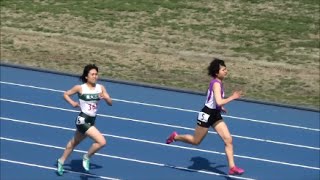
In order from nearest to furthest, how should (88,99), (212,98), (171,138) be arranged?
(88,99)
(212,98)
(171,138)

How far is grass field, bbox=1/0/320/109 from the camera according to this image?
16.1m

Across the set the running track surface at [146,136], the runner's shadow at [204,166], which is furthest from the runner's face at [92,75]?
the runner's shadow at [204,166]

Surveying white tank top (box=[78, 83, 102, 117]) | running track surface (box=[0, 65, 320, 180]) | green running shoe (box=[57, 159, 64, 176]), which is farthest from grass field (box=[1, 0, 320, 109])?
white tank top (box=[78, 83, 102, 117])

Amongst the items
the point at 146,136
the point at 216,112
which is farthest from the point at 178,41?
the point at 216,112

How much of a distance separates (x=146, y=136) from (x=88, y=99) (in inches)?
89.8

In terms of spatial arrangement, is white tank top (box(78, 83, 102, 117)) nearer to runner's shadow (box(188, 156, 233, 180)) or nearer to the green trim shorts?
the green trim shorts

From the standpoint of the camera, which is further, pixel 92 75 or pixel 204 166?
pixel 204 166

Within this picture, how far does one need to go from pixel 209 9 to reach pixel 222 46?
8.81ft

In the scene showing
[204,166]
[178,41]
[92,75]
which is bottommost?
[204,166]

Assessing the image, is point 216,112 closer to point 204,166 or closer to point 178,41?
point 204,166

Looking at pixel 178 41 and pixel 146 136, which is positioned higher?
pixel 178 41

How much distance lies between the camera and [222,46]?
59.6 feet

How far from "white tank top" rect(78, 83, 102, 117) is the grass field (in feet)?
15.1

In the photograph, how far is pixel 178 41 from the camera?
18406 mm
